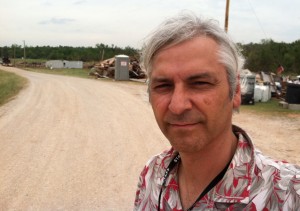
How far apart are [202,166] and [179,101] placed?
0.28 meters

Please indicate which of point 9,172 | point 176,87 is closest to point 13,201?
point 9,172

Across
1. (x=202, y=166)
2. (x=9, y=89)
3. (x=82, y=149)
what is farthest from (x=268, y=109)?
(x=202, y=166)

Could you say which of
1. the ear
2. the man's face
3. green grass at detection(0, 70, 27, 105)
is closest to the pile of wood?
green grass at detection(0, 70, 27, 105)

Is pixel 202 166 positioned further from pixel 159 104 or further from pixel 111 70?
pixel 111 70

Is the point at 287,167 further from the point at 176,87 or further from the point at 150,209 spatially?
the point at 150,209

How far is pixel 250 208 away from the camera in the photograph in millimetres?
1188

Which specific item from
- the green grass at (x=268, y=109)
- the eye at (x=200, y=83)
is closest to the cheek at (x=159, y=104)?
the eye at (x=200, y=83)

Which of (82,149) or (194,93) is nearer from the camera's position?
(194,93)

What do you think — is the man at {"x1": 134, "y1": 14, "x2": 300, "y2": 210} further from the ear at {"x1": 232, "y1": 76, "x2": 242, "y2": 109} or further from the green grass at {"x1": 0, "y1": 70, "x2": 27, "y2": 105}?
the green grass at {"x1": 0, "y1": 70, "x2": 27, "y2": 105}

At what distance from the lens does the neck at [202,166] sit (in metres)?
1.38

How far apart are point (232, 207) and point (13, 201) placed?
413 centimetres

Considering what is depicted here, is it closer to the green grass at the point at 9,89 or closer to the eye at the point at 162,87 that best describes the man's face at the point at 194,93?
the eye at the point at 162,87

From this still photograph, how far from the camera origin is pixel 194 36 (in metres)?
1.33

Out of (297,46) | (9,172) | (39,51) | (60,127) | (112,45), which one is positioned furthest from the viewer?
(39,51)
